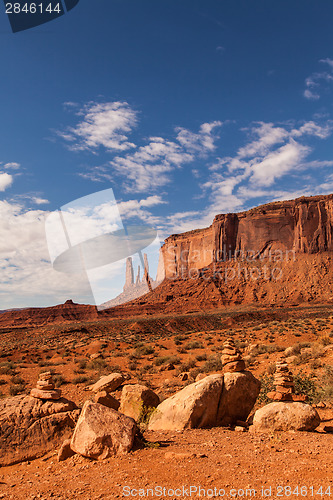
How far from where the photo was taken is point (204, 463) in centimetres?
442

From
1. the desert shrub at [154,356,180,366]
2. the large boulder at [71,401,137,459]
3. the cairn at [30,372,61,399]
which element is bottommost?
the desert shrub at [154,356,180,366]

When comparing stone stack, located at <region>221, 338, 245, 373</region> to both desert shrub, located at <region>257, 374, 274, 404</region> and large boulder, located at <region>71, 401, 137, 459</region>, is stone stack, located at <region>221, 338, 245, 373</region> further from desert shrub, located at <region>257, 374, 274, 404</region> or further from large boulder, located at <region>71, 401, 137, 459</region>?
large boulder, located at <region>71, 401, 137, 459</region>

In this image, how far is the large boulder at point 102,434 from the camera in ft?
15.5

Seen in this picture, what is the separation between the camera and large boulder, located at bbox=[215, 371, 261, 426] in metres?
7.20

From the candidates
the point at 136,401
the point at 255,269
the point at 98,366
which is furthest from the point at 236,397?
the point at 255,269

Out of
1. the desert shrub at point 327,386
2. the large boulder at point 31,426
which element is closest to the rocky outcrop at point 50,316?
the desert shrub at point 327,386

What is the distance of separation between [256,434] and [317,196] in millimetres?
84652

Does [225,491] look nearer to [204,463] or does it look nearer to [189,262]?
[204,463]

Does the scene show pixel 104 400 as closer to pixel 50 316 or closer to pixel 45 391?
pixel 45 391

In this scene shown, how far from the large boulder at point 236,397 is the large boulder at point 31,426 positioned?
3314 millimetres

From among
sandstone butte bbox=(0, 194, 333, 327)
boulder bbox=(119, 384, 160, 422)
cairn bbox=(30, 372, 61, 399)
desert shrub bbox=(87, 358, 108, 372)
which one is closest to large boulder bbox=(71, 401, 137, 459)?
cairn bbox=(30, 372, 61, 399)

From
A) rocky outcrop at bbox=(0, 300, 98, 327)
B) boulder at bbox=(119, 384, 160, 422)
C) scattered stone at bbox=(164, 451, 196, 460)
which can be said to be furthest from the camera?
rocky outcrop at bbox=(0, 300, 98, 327)

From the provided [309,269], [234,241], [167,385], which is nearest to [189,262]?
[234,241]

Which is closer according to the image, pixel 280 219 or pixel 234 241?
pixel 280 219
